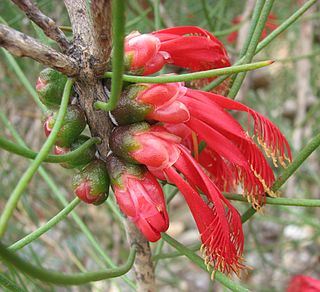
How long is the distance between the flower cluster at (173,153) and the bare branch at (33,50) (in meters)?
0.08

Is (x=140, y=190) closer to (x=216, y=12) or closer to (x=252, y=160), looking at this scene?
(x=252, y=160)

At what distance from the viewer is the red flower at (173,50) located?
0.64m

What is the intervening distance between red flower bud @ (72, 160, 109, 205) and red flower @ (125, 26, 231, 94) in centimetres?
12

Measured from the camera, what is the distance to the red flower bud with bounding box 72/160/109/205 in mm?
646

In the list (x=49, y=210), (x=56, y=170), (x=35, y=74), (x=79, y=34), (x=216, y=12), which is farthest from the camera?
(x=56, y=170)

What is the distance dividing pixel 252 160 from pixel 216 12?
0.70 metres

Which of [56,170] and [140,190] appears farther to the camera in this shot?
[56,170]

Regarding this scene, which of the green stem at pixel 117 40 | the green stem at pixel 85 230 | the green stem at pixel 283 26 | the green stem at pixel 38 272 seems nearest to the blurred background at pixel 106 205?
the green stem at pixel 85 230

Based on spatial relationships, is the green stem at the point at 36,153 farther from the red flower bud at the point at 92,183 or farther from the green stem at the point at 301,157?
the green stem at the point at 301,157

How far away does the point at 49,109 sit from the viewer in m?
0.67

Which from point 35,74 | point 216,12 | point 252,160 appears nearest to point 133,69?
point 252,160

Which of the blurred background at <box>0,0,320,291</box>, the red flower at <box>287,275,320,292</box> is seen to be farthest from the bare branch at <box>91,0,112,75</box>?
the blurred background at <box>0,0,320,291</box>

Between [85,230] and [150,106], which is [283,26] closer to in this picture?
[150,106]

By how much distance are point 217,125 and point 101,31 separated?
17 centimetres
